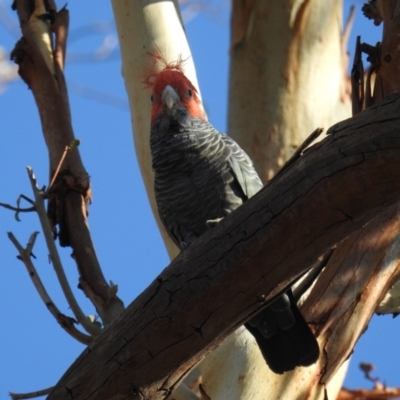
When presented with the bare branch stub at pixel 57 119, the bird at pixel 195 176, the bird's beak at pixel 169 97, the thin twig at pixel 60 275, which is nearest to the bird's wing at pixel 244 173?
the bird at pixel 195 176

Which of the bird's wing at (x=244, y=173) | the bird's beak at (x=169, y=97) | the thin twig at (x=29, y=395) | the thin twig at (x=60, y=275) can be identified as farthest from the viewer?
the bird's beak at (x=169, y=97)

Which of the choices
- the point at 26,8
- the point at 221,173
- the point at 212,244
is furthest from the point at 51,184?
the point at 212,244

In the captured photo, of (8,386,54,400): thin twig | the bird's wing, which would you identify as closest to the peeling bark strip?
(8,386,54,400): thin twig

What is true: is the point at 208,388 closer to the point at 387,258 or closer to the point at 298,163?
the point at 387,258

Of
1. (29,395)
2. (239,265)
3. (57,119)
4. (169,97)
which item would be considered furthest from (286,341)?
(57,119)

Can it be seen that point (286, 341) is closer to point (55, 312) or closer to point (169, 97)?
point (55, 312)

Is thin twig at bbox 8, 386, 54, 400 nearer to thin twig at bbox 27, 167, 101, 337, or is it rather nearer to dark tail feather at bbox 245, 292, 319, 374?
thin twig at bbox 27, 167, 101, 337

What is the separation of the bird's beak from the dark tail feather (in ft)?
4.43

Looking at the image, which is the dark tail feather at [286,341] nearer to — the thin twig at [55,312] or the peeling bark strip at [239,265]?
the peeling bark strip at [239,265]

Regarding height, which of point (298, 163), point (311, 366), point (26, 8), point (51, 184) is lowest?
point (311, 366)

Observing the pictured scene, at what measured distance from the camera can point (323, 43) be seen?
4.67 metres

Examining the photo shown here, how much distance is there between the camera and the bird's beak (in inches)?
163

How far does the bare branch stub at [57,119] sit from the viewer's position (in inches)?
150

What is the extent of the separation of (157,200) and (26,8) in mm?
1661
